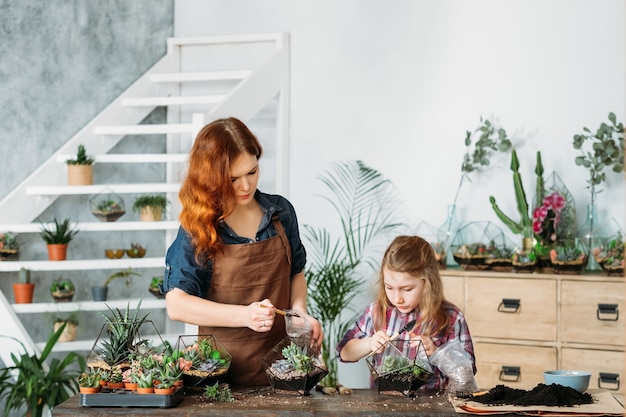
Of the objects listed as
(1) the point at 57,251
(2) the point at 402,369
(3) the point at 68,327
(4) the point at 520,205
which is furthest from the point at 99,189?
(2) the point at 402,369

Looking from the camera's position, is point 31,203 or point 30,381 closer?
point 30,381

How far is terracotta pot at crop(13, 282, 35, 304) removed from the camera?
5.63 meters

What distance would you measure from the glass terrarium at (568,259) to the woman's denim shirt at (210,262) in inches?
78.4

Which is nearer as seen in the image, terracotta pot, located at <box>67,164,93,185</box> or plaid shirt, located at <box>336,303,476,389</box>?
plaid shirt, located at <box>336,303,476,389</box>

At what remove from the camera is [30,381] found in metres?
5.21

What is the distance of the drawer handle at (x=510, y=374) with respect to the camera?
16.4 feet

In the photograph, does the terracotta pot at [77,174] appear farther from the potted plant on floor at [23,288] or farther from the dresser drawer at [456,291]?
the dresser drawer at [456,291]

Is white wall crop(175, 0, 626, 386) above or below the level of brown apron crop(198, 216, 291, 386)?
above

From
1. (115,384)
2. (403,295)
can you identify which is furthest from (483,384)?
(115,384)

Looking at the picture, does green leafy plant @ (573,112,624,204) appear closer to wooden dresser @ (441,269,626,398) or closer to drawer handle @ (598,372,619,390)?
wooden dresser @ (441,269,626,398)

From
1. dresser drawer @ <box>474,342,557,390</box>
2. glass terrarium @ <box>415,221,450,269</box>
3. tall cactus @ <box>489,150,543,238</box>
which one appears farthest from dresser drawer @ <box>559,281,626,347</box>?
glass terrarium @ <box>415,221,450,269</box>

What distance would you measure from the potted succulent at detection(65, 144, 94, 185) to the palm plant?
1.43 metres

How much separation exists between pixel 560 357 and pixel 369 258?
1.47m

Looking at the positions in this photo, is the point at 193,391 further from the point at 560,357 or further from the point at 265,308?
the point at 560,357
